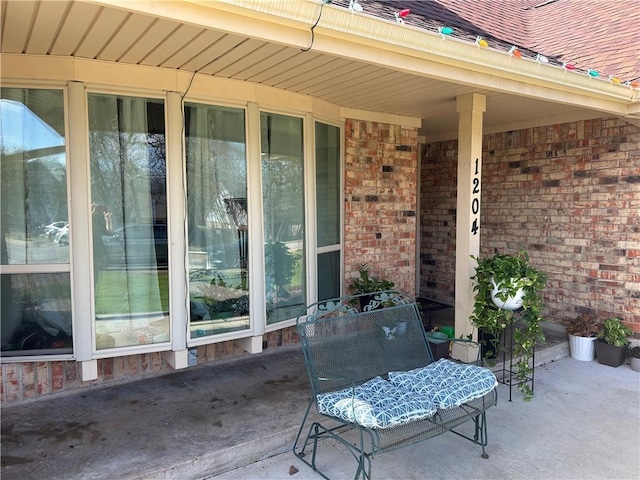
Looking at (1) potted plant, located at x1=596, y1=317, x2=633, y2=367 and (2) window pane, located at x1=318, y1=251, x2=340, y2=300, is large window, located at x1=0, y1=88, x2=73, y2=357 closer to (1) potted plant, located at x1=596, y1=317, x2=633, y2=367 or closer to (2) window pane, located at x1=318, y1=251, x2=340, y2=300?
(2) window pane, located at x1=318, y1=251, x2=340, y2=300

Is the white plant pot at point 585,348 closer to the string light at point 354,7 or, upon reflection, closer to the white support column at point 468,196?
the white support column at point 468,196

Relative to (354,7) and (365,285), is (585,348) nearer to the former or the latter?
(365,285)

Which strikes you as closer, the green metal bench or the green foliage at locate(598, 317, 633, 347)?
the green metal bench

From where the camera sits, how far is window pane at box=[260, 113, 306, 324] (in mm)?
4066

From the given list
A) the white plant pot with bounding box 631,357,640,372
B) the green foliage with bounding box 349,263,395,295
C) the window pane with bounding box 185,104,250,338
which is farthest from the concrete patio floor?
the green foliage with bounding box 349,263,395,295

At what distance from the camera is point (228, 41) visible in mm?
2846

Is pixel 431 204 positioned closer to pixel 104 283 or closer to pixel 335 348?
pixel 335 348

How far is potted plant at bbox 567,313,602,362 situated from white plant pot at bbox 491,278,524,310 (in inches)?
64.6

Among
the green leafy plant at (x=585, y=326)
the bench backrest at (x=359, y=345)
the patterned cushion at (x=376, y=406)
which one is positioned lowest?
the green leafy plant at (x=585, y=326)

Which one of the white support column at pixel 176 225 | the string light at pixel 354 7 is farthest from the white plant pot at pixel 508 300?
the white support column at pixel 176 225

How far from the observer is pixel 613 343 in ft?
15.2

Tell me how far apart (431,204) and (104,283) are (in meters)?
4.87

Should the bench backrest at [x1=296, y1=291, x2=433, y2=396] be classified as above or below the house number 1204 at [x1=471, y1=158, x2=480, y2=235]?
below

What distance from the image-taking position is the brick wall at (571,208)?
481cm
